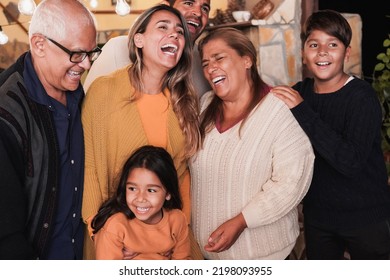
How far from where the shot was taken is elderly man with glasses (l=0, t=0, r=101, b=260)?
116 cm

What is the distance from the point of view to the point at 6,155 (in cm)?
112

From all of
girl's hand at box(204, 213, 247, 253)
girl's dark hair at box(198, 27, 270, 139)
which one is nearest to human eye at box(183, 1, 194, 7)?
girl's dark hair at box(198, 27, 270, 139)

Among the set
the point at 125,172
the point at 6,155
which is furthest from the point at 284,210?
the point at 6,155

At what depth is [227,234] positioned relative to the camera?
1.38 meters

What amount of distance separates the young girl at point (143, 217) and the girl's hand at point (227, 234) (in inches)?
A: 3.6

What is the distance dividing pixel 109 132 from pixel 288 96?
0.51 meters

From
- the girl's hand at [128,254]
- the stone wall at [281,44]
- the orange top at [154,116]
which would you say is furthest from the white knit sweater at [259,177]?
the stone wall at [281,44]

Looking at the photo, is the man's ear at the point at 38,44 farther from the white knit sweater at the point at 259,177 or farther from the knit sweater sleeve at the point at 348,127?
the knit sweater sleeve at the point at 348,127

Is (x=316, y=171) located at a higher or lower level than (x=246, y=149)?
lower

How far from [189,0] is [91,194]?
0.79 m

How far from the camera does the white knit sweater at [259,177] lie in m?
1.36

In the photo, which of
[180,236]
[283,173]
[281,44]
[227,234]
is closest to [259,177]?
[283,173]
